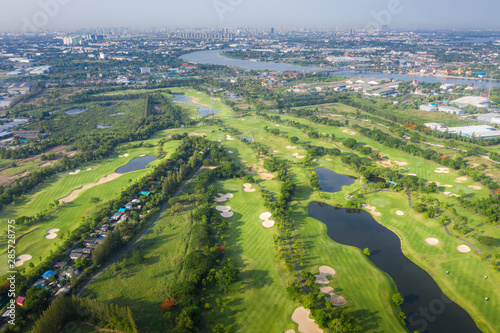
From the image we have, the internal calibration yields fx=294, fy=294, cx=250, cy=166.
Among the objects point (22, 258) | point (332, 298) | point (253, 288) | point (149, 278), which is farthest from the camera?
point (22, 258)

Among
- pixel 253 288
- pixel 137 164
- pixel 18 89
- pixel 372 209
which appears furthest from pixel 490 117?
pixel 18 89

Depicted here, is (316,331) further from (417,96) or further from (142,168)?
(417,96)

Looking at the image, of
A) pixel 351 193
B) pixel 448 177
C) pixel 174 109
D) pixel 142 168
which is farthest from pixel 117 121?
pixel 448 177

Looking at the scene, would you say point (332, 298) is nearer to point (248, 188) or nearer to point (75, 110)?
point (248, 188)

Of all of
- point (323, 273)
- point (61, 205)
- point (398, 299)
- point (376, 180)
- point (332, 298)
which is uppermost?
point (376, 180)

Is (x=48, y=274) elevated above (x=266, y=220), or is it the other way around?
(x=266, y=220)

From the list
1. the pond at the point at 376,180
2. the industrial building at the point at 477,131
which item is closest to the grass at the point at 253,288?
the pond at the point at 376,180

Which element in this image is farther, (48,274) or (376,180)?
(376,180)
